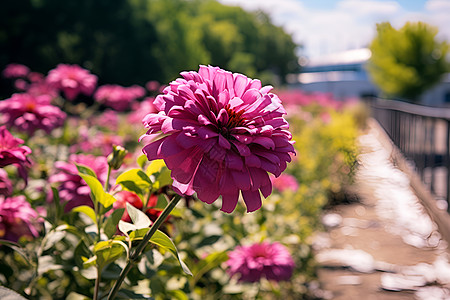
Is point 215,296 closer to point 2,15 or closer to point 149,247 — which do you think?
point 149,247

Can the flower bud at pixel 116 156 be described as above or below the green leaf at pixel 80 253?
above

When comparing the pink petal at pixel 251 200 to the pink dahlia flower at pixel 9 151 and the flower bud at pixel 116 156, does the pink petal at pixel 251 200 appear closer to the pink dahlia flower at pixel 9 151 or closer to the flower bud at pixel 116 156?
the flower bud at pixel 116 156

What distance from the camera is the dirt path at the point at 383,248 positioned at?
8.16 ft

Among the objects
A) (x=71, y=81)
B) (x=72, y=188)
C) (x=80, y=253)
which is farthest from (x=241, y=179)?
(x=71, y=81)

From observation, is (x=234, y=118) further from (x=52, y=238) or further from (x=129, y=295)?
(x=52, y=238)

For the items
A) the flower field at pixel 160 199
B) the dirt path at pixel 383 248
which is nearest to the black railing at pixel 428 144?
the dirt path at pixel 383 248

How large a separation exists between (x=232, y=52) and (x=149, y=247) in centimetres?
3338

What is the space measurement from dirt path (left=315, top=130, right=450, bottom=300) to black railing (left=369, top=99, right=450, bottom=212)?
9.9 inches

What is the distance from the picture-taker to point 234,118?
0.63 meters

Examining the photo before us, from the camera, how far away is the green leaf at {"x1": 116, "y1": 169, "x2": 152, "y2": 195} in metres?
0.76

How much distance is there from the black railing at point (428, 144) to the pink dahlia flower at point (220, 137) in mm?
2783

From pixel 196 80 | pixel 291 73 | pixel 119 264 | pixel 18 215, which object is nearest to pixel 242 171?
pixel 196 80

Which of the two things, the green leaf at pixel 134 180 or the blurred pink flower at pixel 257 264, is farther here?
the blurred pink flower at pixel 257 264

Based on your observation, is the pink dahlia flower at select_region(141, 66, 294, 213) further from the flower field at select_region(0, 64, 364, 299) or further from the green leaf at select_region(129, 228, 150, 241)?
the green leaf at select_region(129, 228, 150, 241)
